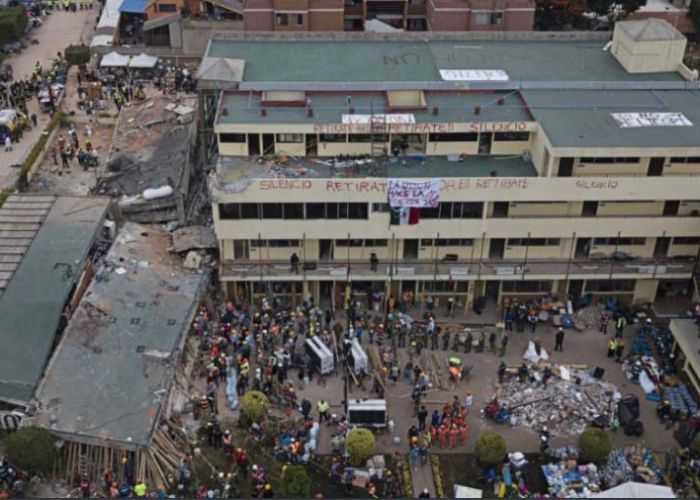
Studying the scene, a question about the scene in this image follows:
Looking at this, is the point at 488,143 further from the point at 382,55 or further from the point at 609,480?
the point at 609,480

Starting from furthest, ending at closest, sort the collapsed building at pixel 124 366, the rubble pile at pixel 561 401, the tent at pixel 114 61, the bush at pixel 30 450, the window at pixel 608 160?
the tent at pixel 114 61
the window at pixel 608 160
the rubble pile at pixel 561 401
the collapsed building at pixel 124 366
the bush at pixel 30 450

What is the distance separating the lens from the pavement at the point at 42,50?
57.4 m

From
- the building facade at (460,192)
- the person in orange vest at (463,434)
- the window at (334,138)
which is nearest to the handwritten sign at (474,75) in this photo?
the building facade at (460,192)

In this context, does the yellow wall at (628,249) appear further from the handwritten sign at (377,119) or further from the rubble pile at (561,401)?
the handwritten sign at (377,119)

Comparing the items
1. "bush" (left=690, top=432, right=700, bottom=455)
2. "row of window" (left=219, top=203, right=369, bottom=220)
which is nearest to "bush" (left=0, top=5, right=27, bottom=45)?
"row of window" (left=219, top=203, right=369, bottom=220)

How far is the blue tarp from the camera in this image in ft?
258

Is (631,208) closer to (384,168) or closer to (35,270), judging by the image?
(384,168)

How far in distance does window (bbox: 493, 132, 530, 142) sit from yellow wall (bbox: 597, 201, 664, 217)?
17.5 feet

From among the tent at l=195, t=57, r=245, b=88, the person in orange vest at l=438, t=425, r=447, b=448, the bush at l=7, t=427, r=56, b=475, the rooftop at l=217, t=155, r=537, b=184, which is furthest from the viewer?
the tent at l=195, t=57, r=245, b=88

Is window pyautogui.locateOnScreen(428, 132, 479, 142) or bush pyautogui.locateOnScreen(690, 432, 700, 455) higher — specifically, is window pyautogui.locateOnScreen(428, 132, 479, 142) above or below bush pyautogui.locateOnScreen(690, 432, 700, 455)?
above

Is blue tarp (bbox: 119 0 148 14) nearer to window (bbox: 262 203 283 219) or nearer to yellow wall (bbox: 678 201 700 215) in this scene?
window (bbox: 262 203 283 219)

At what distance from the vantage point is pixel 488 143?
4669 cm

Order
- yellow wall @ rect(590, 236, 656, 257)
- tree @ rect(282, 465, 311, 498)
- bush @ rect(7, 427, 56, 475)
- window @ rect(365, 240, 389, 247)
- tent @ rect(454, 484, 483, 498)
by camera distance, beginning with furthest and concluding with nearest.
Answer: yellow wall @ rect(590, 236, 656, 257) → window @ rect(365, 240, 389, 247) → tent @ rect(454, 484, 483, 498) → tree @ rect(282, 465, 311, 498) → bush @ rect(7, 427, 56, 475)

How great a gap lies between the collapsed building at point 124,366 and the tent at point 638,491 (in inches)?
689
